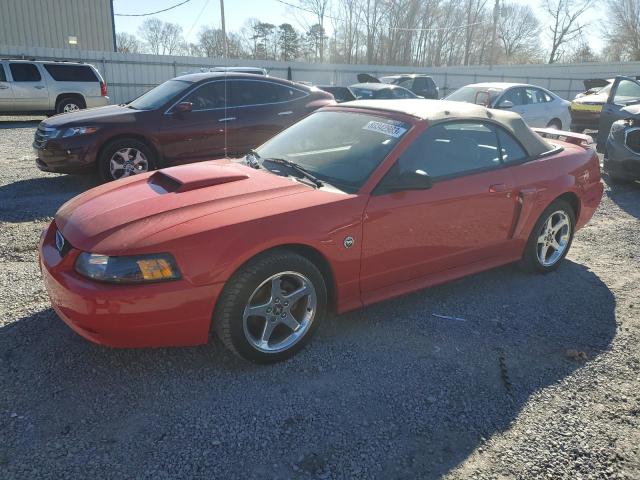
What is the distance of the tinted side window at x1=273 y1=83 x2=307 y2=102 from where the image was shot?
797 cm

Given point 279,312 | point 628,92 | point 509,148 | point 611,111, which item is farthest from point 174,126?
point 628,92

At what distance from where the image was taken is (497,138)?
4117 mm

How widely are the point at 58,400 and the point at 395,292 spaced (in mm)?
2114

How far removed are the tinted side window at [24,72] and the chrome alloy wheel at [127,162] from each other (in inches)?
383

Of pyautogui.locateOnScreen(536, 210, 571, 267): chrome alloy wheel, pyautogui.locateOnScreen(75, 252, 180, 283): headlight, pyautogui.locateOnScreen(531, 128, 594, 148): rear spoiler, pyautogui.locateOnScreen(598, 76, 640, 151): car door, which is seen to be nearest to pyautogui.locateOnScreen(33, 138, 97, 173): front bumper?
pyautogui.locateOnScreen(75, 252, 180, 283): headlight

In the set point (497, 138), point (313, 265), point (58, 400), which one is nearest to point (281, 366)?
point (313, 265)

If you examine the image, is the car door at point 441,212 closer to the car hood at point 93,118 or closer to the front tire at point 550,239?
the front tire at point 550,239

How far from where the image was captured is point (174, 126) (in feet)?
23.0

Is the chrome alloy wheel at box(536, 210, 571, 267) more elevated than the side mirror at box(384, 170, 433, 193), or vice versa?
the side mirror at box(384, 170, 433, 193)

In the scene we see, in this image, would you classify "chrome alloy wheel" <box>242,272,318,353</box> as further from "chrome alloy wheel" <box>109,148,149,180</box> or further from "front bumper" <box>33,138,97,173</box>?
"front bumper" <box>33,138,97,173</box>

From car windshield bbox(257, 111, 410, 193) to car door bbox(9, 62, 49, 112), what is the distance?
13.1 meters

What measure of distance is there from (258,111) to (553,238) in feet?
15.6

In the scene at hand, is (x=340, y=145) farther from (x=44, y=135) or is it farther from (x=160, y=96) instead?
(x=44, y=135)

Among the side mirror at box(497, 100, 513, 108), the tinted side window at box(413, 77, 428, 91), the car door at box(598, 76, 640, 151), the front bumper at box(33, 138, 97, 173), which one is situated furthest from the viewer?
the tinted side window at box(413, 77, 428, 91)
